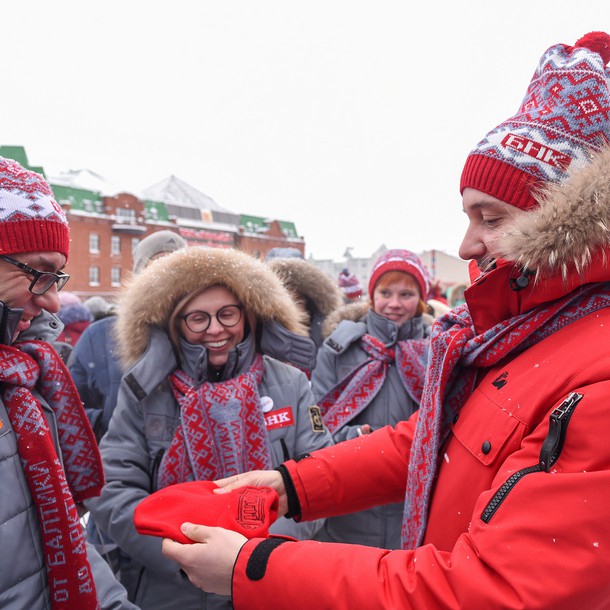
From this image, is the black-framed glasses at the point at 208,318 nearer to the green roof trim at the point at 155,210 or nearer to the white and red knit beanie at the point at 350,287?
the white and red knit beanie at the point at 350,287

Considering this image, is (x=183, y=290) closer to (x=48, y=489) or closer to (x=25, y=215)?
(x=25, y=215)

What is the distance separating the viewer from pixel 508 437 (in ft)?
3.59

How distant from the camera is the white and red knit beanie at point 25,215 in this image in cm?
148

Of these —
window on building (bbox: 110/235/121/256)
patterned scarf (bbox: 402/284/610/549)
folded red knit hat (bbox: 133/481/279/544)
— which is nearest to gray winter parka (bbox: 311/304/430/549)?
patterned scarf (bbox: 402/284/610/549)

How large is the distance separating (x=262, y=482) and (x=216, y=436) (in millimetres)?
451

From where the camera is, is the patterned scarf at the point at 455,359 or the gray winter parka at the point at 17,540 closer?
the patterned scarf at the point at 455,359

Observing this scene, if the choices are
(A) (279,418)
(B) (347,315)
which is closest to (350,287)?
(B) (347,315)

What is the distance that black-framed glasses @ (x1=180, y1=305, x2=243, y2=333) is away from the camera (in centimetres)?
231

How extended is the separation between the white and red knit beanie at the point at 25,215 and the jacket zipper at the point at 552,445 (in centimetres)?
156

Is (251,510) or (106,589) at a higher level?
(251,510)

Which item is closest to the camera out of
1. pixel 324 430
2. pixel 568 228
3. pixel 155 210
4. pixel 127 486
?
pixel 568 228

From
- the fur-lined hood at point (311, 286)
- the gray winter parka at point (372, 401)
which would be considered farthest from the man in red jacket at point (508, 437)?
the fur-lined hood at point (311, 286)

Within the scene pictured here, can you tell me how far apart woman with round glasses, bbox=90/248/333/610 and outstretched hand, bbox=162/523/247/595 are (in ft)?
2.50

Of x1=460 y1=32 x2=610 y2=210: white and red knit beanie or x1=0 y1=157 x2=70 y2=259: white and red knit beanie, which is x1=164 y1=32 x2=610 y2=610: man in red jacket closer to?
x1=460 y1=32 x2=610 y2=210: white and red knit beanie
